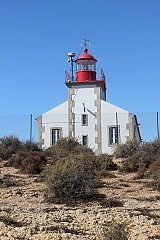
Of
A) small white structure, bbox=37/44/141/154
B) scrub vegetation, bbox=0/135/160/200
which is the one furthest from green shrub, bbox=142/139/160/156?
small white structure, bbox=37/44/141/154

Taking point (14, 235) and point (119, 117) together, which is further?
point (119, 117)

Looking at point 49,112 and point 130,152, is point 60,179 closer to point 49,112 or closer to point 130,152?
point 130,152

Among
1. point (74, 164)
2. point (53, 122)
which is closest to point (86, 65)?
point (53, 122)

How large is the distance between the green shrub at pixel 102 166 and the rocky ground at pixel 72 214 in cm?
148

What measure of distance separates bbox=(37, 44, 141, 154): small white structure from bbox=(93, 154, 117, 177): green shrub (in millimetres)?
11106

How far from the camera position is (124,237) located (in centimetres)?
625

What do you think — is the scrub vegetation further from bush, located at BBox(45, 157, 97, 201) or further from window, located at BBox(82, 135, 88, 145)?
window, located at BBox(82, 135, 88, 145)

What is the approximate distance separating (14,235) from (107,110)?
84.3 ft

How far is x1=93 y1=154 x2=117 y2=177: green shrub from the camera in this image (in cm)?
1740

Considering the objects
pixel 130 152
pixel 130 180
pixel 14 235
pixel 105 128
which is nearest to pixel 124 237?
pixel 14 235

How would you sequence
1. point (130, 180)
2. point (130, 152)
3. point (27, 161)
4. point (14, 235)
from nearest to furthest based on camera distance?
1. point (14, 235)
2. point (130, 180)
3. point (27, 161)
4. point (130, 152)

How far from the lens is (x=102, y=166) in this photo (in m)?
18.8

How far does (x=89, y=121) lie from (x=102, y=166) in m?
13.7

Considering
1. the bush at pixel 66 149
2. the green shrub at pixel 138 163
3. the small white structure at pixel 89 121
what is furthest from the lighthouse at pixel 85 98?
the green shrub at pixel 138 163
